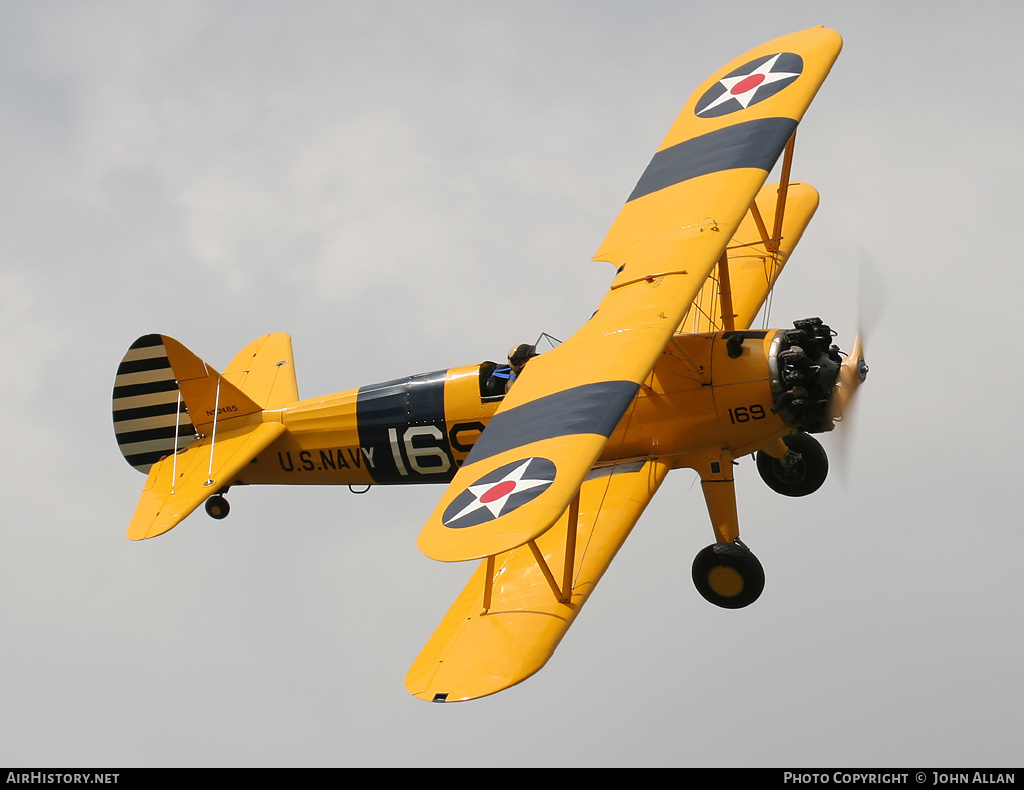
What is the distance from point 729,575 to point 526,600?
76.6 inches

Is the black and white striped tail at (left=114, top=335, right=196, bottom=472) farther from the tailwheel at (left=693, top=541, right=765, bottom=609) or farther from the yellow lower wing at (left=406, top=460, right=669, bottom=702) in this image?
the tailwheel at (left=693, top=541, right=765, bottom=609)

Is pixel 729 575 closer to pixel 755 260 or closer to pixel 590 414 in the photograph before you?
pixel 590 414

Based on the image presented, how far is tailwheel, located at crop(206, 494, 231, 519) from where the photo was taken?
42.7 ft

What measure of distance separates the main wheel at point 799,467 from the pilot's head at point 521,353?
8.10 ft

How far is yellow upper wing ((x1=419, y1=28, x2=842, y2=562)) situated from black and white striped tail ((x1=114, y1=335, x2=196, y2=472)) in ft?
14.4

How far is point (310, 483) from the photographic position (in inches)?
515

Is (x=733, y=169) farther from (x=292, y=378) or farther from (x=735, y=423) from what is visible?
(x=292, y=378)

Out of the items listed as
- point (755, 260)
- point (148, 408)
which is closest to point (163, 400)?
point (148, 408)

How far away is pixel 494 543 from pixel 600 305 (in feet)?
10.1

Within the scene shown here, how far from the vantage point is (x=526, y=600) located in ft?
33.0

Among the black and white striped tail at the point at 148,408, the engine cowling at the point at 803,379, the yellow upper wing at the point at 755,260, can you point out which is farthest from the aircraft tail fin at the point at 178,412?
the engine cowling at the point at 803,379

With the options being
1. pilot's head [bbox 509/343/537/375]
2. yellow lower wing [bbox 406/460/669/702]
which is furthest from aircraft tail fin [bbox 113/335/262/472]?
yellow lower wing [bbox 406/460/669/702]

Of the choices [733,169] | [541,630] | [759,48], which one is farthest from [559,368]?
[759,48]

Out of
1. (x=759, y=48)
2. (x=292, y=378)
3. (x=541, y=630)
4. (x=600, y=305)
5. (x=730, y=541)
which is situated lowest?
(x=541, y=630)
